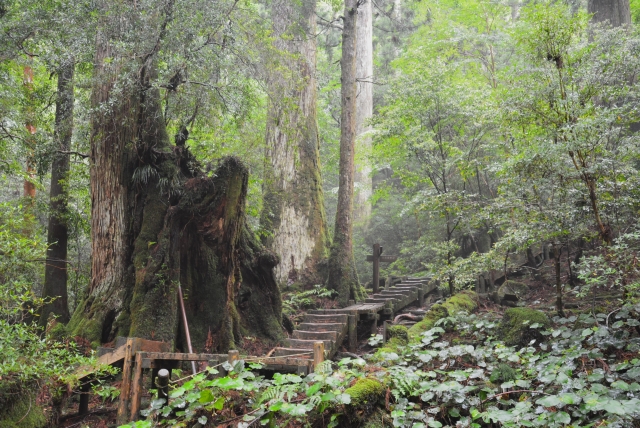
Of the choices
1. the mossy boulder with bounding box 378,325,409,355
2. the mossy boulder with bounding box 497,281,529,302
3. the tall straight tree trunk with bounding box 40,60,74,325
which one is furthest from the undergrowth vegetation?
the tall straight tree trunk with bounding box 40,60,74,325

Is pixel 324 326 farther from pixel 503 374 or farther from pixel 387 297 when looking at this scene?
pixel 503 374

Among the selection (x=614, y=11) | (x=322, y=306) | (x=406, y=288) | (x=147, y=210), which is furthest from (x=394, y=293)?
(x=614, y=11)

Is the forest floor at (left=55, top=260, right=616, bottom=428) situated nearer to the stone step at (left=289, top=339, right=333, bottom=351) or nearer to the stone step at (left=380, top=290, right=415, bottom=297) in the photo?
the stone step at (left=380, top=290, right=415, bottom=297)

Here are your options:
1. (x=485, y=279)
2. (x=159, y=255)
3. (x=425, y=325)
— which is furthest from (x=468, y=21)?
(x=159, y=255)

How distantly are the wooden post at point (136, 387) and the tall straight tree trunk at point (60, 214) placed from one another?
19.0 feet

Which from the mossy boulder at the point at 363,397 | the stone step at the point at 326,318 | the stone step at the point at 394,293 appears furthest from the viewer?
the stone step at the point at 394,293

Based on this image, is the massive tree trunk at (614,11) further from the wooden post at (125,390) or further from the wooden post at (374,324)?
the wooden post at (125,390)

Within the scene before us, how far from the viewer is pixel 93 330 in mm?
6809

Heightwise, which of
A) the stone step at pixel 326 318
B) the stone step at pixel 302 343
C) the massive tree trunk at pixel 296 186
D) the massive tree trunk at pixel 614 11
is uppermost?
the massive tree trunk at pixel 614 11

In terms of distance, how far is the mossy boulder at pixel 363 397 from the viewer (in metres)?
4.24

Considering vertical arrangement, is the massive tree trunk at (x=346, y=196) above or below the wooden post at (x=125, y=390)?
above

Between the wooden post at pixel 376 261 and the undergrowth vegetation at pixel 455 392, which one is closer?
→ the undergrowth vegetation at pixel 455 392

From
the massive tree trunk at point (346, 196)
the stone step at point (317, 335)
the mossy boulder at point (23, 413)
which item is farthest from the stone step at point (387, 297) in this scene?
the mossy boulder at point (23, 413)

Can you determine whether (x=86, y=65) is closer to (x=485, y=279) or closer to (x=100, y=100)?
(x=100, y=100)
